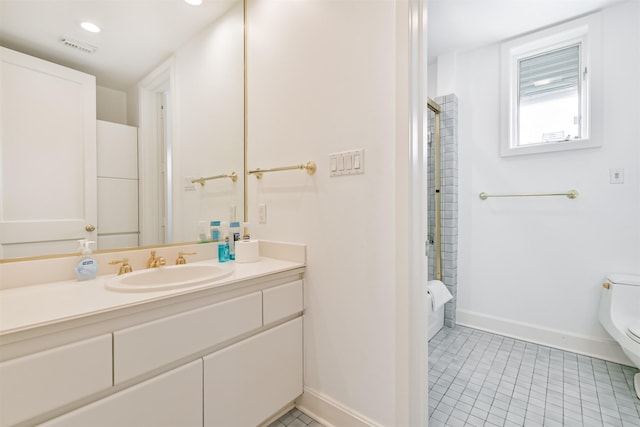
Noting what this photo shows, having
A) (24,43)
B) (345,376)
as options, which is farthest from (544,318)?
(24,43)

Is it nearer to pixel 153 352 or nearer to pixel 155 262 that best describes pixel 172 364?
pixel 153 352

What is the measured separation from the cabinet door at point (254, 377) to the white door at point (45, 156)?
2.65 feet

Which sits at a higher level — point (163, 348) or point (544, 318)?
point (163, 348)

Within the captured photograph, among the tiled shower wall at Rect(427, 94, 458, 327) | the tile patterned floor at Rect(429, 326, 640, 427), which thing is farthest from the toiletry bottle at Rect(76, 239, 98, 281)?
the tiled shower wall at Rect(427, 94, 458, 327)

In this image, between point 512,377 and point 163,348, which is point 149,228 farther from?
point 512,377

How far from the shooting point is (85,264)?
115 cm

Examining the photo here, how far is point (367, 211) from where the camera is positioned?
127 cm

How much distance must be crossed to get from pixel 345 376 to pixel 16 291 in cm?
134

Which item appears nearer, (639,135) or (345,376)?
(345,376)

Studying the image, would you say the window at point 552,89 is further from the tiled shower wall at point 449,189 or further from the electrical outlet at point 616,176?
the tiled shower wall at point 449,189

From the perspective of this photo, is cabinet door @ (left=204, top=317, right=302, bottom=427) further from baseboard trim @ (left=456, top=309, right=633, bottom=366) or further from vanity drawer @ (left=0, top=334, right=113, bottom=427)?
baseboard trim @ (left=456, top=309, right=633, bottom=366)

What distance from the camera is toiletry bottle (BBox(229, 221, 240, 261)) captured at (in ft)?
5.36

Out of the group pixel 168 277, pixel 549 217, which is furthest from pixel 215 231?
pixel 549 217

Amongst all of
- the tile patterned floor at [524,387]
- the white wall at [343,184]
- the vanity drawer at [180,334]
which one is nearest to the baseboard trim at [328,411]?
the white wall at [343,184]
